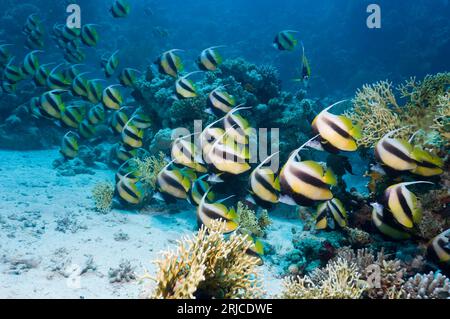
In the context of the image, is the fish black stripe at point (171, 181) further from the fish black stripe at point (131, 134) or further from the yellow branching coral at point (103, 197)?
the yellow branching coral at point (103, 197)

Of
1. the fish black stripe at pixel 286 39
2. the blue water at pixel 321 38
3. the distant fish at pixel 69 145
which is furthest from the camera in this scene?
the blue water at pixel 321 38

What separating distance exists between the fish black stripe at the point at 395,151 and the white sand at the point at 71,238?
7.99ft

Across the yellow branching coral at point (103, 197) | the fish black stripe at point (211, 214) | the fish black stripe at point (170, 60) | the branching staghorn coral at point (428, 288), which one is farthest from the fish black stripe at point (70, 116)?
the branching staghorn coral at point (428, 288)

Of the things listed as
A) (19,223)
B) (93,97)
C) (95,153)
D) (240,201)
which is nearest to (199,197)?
(240,201)

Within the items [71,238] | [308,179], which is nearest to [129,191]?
[71,238]

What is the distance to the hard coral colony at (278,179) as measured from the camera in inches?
120

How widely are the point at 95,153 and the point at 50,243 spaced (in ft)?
20.0

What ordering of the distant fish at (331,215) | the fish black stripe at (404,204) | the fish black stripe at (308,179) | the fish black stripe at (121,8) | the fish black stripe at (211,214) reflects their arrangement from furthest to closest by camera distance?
the fish black stripe at (121,8)
the distant fish at (331,215)
the fish black stripe at (211,214)
the fish black stripe at (404,204)
the fish black stripe at (308,179)

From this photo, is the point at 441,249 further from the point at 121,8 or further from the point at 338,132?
the point at 121,8

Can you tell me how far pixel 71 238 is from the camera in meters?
5.28

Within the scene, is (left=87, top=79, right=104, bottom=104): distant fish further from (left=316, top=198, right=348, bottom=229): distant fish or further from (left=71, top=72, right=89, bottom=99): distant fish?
(left=316, top=198, right=348, bottom=229): distant fish

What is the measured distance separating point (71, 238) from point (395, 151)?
5.03 metres

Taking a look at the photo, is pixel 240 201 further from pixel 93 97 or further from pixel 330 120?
pixel 93 97
